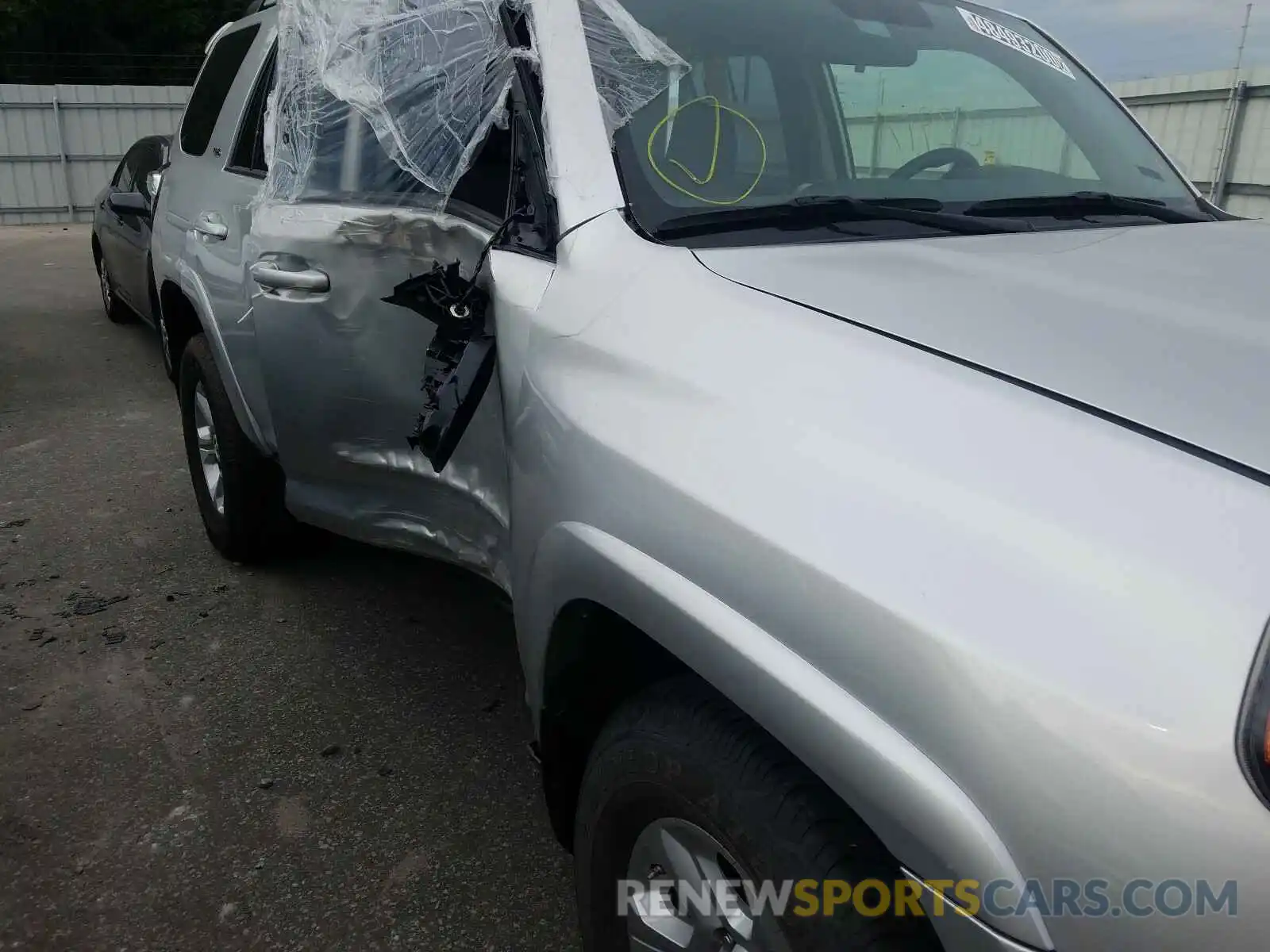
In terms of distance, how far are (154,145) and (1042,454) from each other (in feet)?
26.2

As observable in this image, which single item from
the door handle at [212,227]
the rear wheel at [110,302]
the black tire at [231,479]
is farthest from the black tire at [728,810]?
the rear wheel at [110,302]

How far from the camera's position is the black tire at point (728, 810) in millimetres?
1103

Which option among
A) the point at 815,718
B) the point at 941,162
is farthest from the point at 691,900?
the point at 941,162

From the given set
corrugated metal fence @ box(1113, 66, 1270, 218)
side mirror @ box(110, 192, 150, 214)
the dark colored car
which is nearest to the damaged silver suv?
side mirror @ box(110, 192, 150, 214)

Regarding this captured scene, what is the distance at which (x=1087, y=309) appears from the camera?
1.32 meters

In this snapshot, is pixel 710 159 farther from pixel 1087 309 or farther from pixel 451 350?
pixel 1087 309

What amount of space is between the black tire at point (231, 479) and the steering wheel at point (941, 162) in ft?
7.00

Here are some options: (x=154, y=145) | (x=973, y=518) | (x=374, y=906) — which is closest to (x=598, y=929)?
(x=374, y=906)

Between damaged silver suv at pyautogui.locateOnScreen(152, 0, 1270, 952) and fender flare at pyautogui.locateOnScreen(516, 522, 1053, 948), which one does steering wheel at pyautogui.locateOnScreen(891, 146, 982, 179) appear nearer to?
damaged silver suv at pyautogui.locateOnScreen(152, 0, 1270, 952)

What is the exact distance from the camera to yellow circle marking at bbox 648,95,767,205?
1794 millimetres

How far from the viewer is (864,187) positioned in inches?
77.2

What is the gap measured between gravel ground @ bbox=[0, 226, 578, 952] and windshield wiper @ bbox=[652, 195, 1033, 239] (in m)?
1.09

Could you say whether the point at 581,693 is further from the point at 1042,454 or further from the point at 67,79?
the point at 67,79

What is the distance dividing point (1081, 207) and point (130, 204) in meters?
3.75
